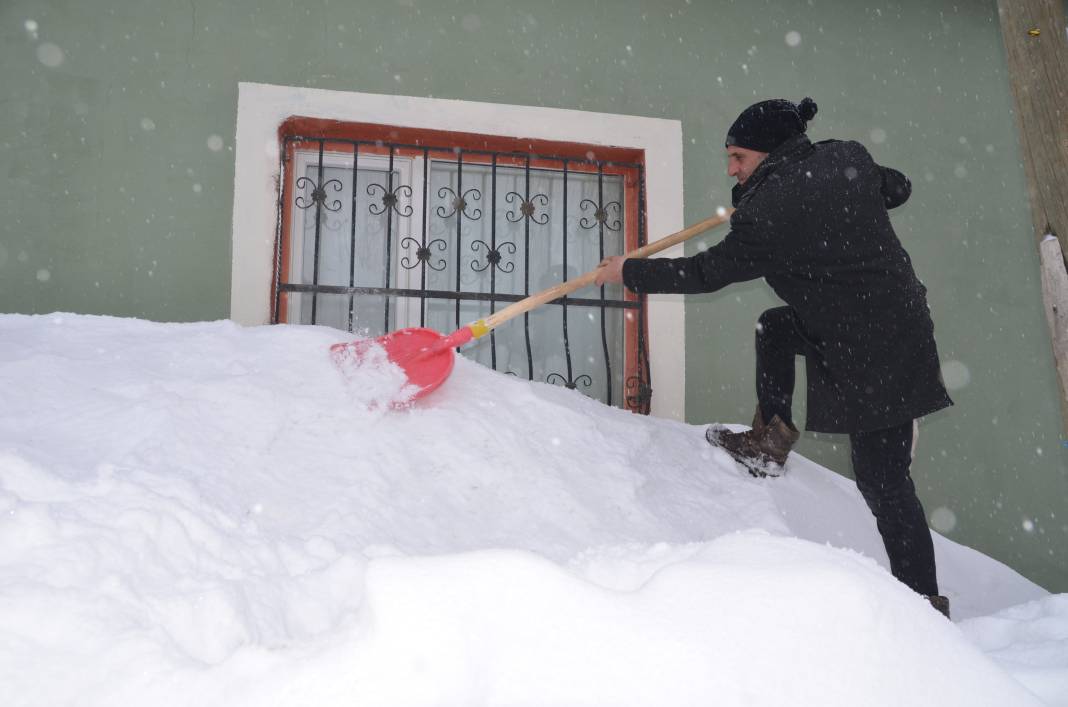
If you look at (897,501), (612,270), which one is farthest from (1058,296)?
(612,270)

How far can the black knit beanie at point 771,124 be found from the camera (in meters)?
2.20

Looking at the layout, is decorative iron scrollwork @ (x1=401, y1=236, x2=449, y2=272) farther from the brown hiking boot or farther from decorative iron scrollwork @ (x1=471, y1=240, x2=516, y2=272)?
the brown hiking boot

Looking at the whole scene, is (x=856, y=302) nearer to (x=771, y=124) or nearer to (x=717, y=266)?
(x=717, y=266)

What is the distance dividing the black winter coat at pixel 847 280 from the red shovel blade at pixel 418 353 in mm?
960

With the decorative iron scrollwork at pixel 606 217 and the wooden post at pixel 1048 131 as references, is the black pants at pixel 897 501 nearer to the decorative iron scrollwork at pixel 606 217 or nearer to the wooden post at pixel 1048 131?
the wooden post at pixel 1048 131

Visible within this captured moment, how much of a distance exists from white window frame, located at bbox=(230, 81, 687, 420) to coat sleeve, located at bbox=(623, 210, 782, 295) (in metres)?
1.01

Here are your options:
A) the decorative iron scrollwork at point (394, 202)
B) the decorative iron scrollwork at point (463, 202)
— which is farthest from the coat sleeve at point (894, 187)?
the decorative iron scrollwork at point (394, 202)

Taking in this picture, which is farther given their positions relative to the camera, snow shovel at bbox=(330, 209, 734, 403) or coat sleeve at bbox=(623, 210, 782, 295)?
snow shovel at bbox=(330, 209, 734, 403)

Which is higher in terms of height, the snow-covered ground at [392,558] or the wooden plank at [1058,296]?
the wooden plank at [1058,296]

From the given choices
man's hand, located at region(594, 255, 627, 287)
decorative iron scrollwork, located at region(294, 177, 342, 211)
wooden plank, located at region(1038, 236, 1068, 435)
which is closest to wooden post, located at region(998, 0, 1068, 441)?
wooden plank, located at region(1038, 236, 1068, 435)

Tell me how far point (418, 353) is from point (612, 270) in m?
0.70

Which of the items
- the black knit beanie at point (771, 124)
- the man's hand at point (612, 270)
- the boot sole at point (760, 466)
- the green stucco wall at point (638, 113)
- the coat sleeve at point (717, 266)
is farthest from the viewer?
the green stucco wall at point (638, 113)

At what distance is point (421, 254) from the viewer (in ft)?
10.7

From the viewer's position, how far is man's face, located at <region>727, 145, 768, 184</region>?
7.42 ft
